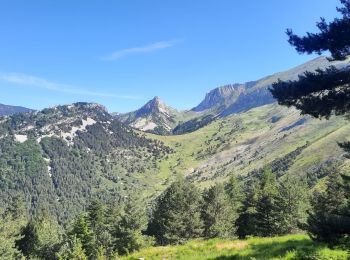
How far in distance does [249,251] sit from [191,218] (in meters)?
55.1

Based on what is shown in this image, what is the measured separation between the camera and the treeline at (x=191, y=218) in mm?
65312

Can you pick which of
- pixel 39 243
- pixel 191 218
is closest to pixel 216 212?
pixel 191 218

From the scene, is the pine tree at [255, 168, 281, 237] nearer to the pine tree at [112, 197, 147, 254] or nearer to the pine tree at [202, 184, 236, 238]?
the pine tree at [202, 184, 236, 238]

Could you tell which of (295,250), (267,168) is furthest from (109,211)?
(295,250)

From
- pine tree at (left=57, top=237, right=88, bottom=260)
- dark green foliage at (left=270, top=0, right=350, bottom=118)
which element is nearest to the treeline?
pine tree at (left=57, top=237, right=88, bottom=260)

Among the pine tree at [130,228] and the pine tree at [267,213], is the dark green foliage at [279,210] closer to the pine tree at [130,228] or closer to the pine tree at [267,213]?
the pine tree at [267,213]

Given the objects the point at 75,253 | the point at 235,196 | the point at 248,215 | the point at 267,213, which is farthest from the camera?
the point at 235,196

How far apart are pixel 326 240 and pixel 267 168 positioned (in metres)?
66.9

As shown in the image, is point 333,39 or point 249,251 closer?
point 333,39

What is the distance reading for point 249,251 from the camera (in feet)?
73.7

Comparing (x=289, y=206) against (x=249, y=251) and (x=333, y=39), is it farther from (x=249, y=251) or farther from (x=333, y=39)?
(x=333, y=39)


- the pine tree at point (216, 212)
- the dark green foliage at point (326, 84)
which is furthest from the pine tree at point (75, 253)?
the dark green foliage at point (326, 84)

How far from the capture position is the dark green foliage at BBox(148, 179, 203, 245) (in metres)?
75.9

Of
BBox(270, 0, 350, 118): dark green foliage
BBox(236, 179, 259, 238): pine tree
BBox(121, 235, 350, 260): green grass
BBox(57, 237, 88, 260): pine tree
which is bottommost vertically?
BBox(236, 179, 259, 238): pine tree
